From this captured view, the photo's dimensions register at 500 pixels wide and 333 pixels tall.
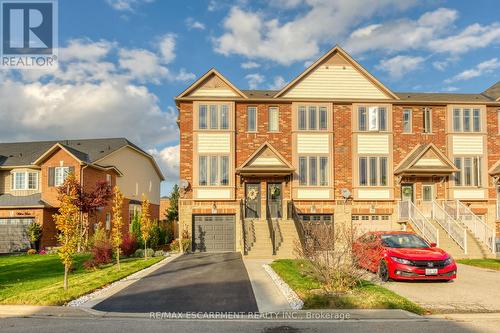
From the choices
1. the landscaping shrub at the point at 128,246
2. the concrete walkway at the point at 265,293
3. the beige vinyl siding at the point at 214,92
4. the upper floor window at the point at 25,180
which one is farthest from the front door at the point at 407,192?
the upper floor window at the point at 25,180

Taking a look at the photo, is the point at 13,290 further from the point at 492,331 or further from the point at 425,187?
the point at 425,187

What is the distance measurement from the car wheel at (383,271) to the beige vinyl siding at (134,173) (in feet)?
75.8

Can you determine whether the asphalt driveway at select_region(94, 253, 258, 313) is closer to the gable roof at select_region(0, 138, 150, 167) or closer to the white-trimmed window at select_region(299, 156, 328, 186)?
the white-trimmed window at select_region(299, 156, 328, 186)

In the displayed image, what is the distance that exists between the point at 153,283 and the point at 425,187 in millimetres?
18547

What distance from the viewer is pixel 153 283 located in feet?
41.2

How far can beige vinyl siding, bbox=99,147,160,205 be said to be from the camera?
33.6 meters

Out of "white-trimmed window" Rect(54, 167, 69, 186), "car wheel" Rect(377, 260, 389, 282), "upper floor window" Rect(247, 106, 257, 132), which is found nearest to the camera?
"car wheel" Rect(377, 260, 389, 282)

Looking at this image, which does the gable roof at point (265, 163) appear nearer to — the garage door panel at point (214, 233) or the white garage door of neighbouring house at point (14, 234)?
the garage door panel at point (214, 233)

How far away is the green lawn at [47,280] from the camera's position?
9.91 meters

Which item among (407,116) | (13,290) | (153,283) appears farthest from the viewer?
(407,116)

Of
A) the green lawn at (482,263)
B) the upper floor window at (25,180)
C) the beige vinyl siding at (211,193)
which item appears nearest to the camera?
the green lawn at (482,263)

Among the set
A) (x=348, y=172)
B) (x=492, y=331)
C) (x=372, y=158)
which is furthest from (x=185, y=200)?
(x=492, y=331)

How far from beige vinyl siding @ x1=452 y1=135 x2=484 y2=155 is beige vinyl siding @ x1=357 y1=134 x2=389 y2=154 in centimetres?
417

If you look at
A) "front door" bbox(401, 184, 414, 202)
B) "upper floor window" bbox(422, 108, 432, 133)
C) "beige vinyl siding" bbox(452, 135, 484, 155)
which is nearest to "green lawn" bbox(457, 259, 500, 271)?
"front door" bbox(401, 184, 414, 202)
